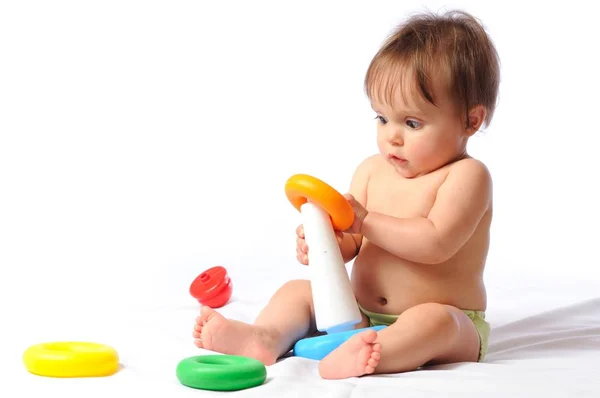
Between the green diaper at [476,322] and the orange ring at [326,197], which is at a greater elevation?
the orange ring at [326,197]

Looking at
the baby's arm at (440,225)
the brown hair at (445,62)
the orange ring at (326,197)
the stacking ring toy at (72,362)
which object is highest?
the brown hair at (445,62)

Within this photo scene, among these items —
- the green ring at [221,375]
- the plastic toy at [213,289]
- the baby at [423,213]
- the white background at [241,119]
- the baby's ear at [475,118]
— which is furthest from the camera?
the white background at [241,119]

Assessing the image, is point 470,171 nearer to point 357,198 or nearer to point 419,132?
point 419,132

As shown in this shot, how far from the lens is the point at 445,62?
6.22 feet

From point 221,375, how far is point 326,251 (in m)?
0.39

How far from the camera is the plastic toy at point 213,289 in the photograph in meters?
2.41

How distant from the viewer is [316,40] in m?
3.63

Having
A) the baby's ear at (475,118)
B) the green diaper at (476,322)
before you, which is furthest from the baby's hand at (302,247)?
the baby's ear at (475,118)

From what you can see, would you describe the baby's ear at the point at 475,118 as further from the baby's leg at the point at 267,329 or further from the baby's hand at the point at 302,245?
the baby's leg at the point at 267,329

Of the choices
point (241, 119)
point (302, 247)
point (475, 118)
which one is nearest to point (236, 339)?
point (302, 247)

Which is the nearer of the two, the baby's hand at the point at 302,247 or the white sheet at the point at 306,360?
the white sheet at the point at 306,360

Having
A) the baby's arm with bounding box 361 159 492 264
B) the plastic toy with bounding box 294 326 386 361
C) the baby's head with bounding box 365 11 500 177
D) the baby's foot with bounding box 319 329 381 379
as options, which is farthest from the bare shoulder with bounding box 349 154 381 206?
the baby's foot with bounding box 319 329 381 379

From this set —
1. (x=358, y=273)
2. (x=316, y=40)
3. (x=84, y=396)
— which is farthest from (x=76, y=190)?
(x=84, y=396)

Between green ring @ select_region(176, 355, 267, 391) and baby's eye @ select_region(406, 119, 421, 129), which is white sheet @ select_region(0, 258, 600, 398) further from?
baby's eye @ select_region(406, 119, 421, 129)
